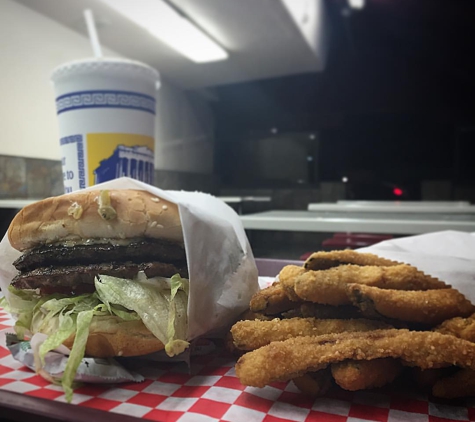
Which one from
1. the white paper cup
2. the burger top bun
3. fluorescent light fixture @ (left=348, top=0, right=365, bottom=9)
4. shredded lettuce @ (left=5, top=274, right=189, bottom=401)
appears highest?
fluorescent light fixture @ (left=348, top=0, right=365, bottom=9)

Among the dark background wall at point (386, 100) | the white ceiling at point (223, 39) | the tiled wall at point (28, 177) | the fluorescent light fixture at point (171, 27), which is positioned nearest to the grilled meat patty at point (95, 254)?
the tiled wall at point (28, 177)

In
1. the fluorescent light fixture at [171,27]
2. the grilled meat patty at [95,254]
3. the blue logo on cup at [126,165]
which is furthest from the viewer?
the fluorescent light fixture at [171,27]

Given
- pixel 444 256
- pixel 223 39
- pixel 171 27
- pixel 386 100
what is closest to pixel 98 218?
pixel 444 256

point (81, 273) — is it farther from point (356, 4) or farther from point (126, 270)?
point (356, 4)

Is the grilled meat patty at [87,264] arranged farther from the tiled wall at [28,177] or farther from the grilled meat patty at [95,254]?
the tiled wall at [28,177]

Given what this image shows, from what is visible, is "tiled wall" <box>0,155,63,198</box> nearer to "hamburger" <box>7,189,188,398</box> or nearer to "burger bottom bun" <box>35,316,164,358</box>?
"hamburger" <box>7,189,188,398</box>

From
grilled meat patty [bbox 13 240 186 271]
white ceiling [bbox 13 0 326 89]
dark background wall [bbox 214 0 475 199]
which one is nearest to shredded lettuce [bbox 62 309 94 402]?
grilled meat patty [bbox 13 240 186 271]

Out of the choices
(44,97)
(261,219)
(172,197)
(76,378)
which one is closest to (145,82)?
(172,197)
